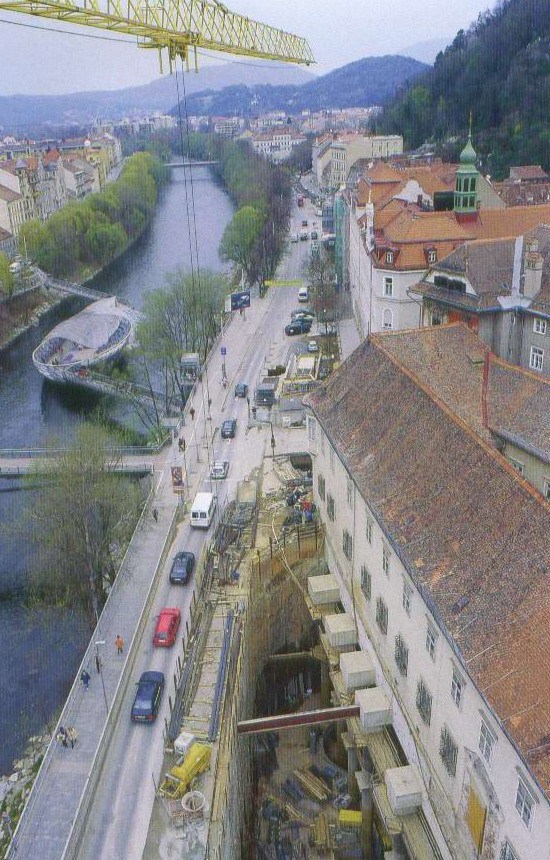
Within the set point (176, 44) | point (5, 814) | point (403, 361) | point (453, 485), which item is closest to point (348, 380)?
point (403, 361)

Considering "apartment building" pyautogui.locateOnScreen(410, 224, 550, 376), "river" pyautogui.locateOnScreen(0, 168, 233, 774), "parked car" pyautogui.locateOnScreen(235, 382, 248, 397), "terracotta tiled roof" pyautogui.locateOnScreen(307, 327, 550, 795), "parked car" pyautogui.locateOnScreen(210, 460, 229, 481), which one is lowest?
"river" pyautogui.locateOnScreen(0, 168, 233, 774)

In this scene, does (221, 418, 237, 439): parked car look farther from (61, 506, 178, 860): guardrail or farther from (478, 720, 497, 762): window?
(478, 720, 497, 762): window

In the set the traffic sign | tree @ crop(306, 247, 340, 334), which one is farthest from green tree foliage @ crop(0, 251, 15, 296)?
tree @ crop(306, 247, 340, 334)

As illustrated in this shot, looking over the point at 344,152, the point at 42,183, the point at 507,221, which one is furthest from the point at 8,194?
the point at 507,221

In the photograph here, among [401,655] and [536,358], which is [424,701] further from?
[536,358]

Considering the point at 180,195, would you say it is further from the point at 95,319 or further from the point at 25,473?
the point at 25,473
